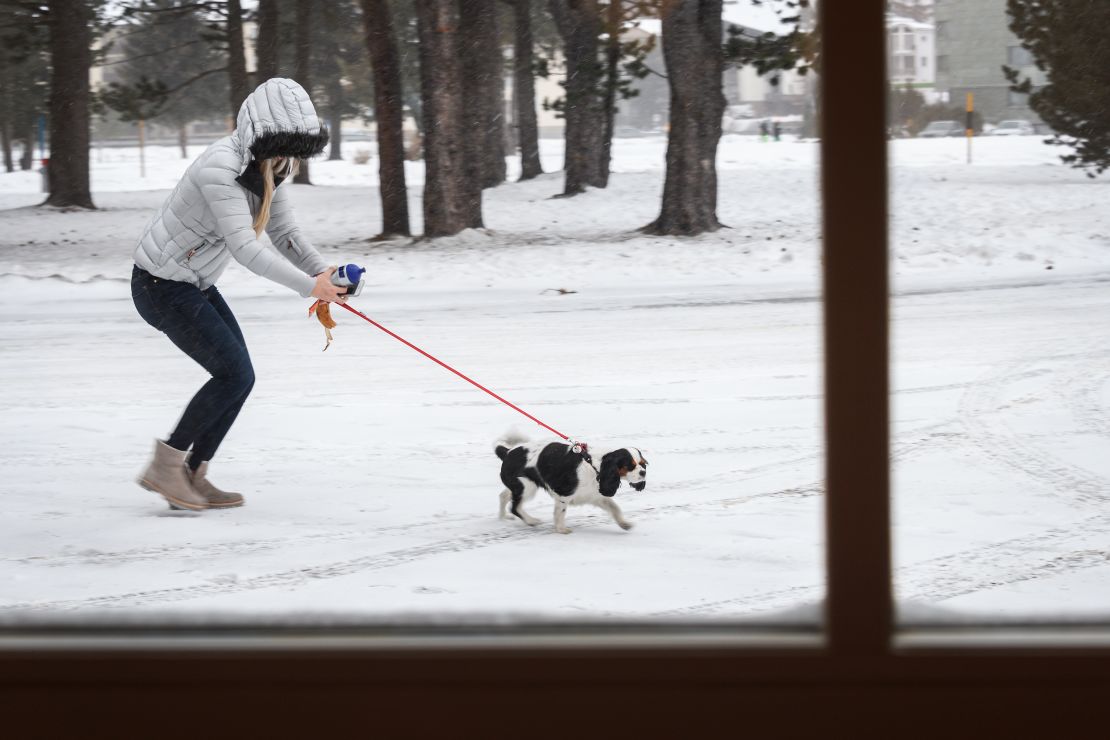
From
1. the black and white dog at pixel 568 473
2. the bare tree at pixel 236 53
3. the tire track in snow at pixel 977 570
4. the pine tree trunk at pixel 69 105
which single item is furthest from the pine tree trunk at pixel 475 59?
the tire track in snow at pixel 977 570

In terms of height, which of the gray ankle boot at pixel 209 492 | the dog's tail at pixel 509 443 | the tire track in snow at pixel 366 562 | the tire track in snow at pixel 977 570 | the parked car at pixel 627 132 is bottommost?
the tire track in snow at pixel 977 570

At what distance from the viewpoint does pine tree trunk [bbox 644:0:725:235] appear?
16234 millimetres

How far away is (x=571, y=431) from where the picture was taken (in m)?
6.96

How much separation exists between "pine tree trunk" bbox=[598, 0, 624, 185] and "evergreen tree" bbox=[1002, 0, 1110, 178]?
5295mm

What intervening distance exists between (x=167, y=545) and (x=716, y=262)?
989cm

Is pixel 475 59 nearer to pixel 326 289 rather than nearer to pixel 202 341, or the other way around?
pixel 202 341

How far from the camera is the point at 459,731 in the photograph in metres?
1.86

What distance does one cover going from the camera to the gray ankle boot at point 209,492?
17.6 ft

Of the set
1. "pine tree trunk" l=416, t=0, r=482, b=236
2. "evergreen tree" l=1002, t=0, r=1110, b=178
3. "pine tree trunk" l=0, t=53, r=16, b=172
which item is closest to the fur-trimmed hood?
"pine tree trunk" l=416, t=0, r=482, b=236

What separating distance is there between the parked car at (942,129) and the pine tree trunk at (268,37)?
16.3m

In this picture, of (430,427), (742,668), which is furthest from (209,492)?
(742,668)

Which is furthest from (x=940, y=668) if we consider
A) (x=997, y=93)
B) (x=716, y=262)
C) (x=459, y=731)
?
(x=997, y=93)

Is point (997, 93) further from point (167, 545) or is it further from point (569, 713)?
point (569, 713)

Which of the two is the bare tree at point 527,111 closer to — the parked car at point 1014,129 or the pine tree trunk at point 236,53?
the pine tree trunk at point 236,53
